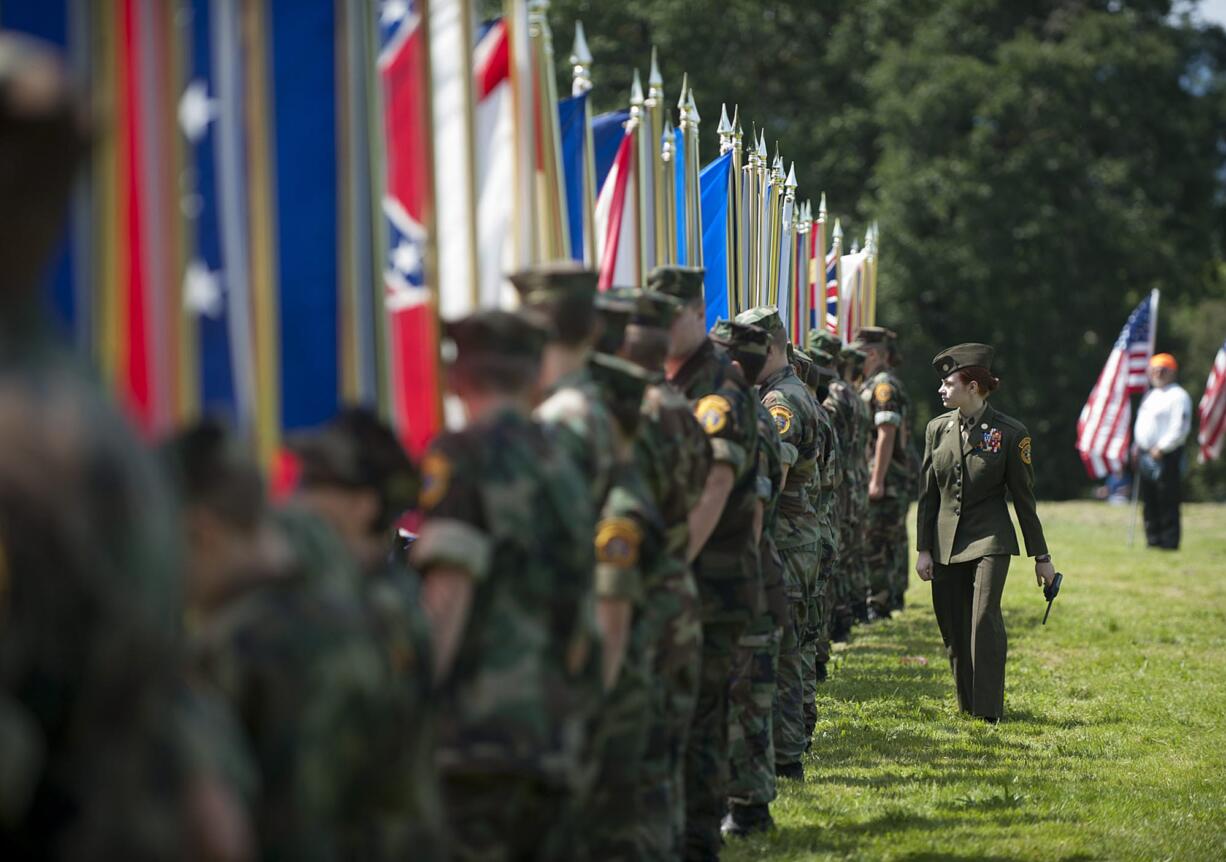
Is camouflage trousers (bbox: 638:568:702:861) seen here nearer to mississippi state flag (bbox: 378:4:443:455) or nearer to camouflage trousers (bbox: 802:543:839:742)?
mississippi state flag (bbox: 378:4:443:455)

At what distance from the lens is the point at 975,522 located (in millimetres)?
11125

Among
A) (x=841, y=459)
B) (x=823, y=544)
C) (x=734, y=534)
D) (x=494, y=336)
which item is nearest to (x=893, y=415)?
(x=841, y=459)

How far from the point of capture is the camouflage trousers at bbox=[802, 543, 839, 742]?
10.3 metres

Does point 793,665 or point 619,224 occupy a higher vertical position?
point 619,224

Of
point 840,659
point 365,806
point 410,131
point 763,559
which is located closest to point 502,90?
point 410,131

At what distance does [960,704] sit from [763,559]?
4112mm

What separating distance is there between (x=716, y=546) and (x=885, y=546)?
32.6 ft

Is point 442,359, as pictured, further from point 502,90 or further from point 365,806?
point 365,806

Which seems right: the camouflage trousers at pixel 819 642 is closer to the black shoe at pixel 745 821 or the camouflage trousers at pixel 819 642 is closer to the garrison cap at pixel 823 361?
the garrison cap at pixel 823 361

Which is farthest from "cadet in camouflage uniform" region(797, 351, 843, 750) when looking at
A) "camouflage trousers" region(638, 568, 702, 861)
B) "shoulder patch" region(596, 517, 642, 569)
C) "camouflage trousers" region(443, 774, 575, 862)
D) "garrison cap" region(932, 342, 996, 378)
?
"camouflage trousers" region(443, 774, 575, 862)

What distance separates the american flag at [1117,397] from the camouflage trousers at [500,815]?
20.7m

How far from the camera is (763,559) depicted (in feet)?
25.8

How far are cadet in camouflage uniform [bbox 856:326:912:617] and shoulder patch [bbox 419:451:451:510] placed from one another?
11.7 meters

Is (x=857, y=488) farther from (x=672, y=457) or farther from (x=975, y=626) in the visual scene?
(x=672, y=457)
